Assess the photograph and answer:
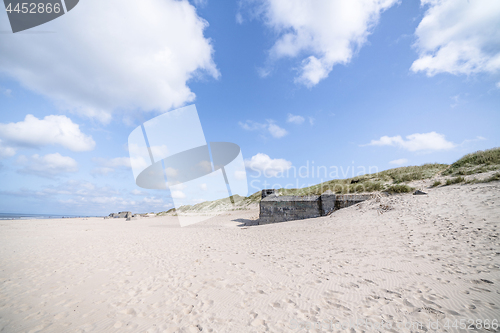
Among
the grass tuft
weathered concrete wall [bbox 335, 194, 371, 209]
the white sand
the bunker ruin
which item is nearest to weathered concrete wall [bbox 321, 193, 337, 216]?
the bunker ruin

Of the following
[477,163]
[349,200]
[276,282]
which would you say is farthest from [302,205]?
[477,163]

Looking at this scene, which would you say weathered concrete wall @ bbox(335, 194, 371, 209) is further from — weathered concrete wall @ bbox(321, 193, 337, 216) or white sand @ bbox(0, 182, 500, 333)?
white sand @ bbox(0, 182, 500, 333)

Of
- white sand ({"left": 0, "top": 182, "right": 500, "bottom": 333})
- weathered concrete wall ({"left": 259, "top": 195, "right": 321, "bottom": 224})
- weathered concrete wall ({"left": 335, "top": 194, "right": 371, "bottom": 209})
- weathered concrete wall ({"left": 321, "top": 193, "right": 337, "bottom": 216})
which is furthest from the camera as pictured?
weathered concrete wall ({"left": 259, "top": 195, "right": 321, "bottom": 224})

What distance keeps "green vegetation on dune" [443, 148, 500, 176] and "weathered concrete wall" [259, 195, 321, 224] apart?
1065 centimetres

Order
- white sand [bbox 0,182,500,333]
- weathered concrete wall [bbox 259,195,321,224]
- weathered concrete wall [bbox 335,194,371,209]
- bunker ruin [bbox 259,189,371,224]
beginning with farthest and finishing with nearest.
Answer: weathered concrete wall [bbox 259,195,321,224] → bunker ruin [bbox 259,189,371,224] → weathered concrete wall [bbox 335,194,371,209] → white sand [bbox 0,182,500,333]

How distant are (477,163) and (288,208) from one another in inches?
571

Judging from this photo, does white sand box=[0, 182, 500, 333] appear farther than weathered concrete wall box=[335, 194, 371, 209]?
No

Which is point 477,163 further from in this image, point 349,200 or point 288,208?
point 288,208

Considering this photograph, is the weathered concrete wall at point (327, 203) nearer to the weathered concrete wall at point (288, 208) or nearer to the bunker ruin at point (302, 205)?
the bunker ruin at point (302, 205)

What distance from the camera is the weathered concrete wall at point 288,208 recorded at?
1410 centimetres

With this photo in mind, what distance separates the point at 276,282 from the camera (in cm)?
450

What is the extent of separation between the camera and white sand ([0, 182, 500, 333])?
315 cm

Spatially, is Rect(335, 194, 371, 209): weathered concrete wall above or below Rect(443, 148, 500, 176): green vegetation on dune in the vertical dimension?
below

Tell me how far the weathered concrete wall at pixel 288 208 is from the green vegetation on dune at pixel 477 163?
10646mm
